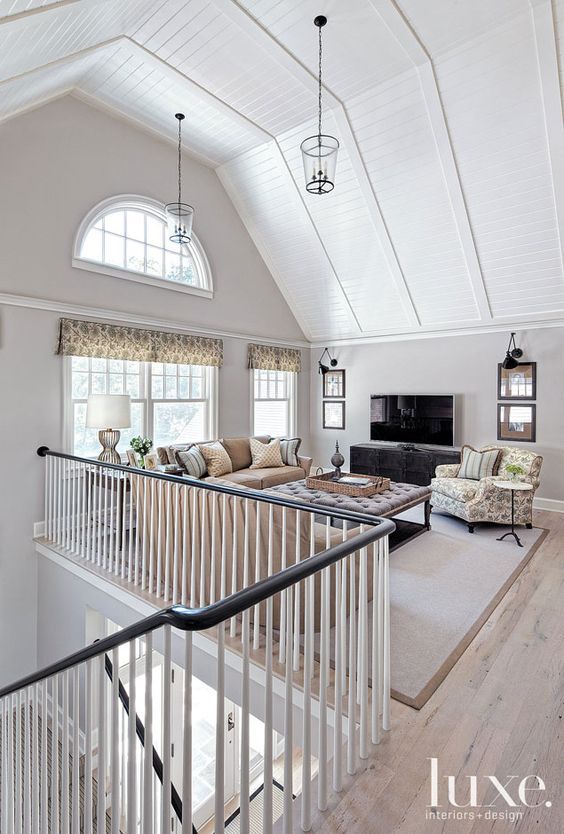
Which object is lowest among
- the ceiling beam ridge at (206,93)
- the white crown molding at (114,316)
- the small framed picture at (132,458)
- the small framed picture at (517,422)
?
the small framed picture at (132,458)

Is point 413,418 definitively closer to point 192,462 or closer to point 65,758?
point 192,462

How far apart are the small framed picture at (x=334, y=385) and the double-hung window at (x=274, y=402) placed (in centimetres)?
62

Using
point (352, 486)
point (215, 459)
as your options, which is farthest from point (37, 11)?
point (215, 459)

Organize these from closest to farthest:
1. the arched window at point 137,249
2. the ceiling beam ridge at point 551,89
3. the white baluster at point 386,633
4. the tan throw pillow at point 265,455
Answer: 1. the white baluster at point 386,633
2. the ceiling beam ridge at point 551,89
3. the arched window at point 137,249
4. the tan throw pillow at point 265,455

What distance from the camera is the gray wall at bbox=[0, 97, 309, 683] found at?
14.6ft

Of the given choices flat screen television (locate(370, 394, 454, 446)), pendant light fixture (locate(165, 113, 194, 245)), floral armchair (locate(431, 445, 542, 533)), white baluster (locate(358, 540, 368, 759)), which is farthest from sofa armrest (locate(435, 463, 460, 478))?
white baluster (locate(358, 540, 368, 759))

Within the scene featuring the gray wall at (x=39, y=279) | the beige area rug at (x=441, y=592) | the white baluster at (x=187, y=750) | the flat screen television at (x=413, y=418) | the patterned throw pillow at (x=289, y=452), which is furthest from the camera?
the flat screen television at (x=413, y=418)

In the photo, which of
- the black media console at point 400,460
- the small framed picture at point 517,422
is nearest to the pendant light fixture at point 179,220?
the black media console at point 400,460

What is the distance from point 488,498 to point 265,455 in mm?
2978

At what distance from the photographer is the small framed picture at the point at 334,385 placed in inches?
324

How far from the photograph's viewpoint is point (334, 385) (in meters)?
8.33

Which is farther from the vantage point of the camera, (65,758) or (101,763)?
(65,758)

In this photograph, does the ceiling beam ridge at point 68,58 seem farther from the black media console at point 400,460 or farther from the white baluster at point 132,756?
the black media console at point 400,460

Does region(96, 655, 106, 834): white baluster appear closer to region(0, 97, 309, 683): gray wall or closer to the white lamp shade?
the white lamp shade
